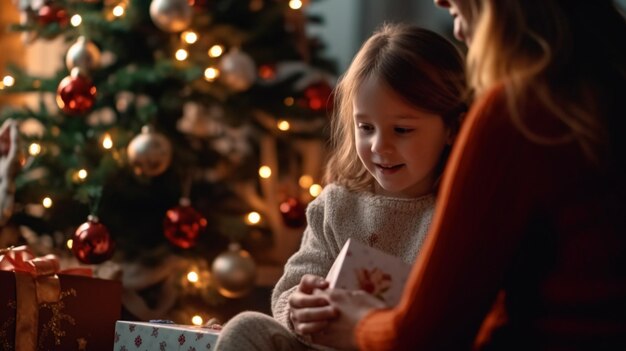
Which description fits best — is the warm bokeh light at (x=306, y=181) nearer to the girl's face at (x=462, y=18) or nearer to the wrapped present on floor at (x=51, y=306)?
the wrapped present on floor at (x=51, y=306)

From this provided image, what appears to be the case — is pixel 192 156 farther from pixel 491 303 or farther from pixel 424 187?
pixel 491 303

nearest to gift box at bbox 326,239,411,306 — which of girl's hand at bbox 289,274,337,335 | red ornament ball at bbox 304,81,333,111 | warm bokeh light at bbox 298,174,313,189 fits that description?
girl's hand at bbox 289,274,337,335

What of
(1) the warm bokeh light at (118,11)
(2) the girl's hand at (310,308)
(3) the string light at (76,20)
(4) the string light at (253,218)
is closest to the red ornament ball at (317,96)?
(4) the string light at (253,218)

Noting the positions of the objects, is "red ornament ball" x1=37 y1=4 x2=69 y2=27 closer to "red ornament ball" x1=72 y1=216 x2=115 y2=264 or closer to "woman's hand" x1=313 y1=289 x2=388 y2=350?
"red ornament ball" x1=72 y1=216 x2=115 y2=264

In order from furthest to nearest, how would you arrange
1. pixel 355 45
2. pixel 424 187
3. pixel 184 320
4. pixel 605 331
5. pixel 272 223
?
pixel 355 45
pixel 272 223
pixel 184 320
pixel 424 187
pixel 605 331

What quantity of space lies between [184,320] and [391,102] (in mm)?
1338

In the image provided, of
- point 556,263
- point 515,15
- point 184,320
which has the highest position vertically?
point 515,15

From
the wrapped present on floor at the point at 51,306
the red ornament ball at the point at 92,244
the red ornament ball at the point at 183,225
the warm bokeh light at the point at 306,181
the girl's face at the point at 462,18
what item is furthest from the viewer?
the warm bokeh light at the point at 306,181

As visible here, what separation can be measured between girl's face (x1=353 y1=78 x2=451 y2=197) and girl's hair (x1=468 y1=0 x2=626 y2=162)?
396 mm

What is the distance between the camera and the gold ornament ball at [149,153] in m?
2.47

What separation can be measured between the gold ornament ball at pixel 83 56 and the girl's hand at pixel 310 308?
145 cm

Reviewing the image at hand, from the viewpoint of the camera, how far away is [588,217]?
0.97 m

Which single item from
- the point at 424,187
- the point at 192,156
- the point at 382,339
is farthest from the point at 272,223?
the point at 382,339

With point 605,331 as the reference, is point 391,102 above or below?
above
